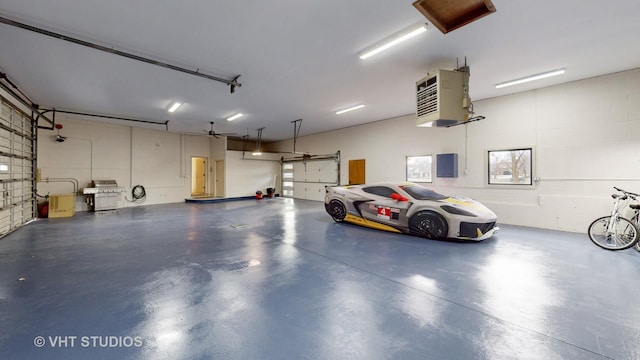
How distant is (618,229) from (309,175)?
9792mm

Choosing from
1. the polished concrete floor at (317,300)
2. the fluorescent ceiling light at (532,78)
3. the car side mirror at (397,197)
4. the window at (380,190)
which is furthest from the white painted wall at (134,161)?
the fluorescent ceiling light at (532,78)

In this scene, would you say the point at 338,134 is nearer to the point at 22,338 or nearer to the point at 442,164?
the point at 442,164

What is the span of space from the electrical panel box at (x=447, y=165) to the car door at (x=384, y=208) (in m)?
2.57

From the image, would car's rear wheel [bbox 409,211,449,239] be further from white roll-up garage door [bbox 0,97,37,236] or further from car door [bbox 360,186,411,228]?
white roll-up garage door [bbox 0,97,37,236]

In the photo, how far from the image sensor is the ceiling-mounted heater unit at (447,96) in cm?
422

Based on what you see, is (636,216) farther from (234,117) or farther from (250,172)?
(250,172)

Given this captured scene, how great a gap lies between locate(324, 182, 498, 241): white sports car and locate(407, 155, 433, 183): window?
8.48 feet

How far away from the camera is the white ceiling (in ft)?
9.66

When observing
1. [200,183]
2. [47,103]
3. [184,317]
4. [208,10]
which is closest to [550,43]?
[208,10]

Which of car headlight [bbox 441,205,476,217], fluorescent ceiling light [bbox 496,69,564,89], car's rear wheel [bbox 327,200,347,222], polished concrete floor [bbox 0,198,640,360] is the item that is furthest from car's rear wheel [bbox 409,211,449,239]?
fluorescent ceiling light [bbox 496,69,564,89]

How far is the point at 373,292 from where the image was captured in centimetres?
257

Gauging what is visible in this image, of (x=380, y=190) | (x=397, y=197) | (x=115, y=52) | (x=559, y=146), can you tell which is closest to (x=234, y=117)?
(x=115, y=52)

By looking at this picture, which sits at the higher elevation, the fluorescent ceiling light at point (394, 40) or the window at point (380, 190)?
the fluorescent ceiling light at point (394, 40)

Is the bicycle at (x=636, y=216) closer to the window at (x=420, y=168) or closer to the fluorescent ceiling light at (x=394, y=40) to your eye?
the window at (x=420, y=168)
